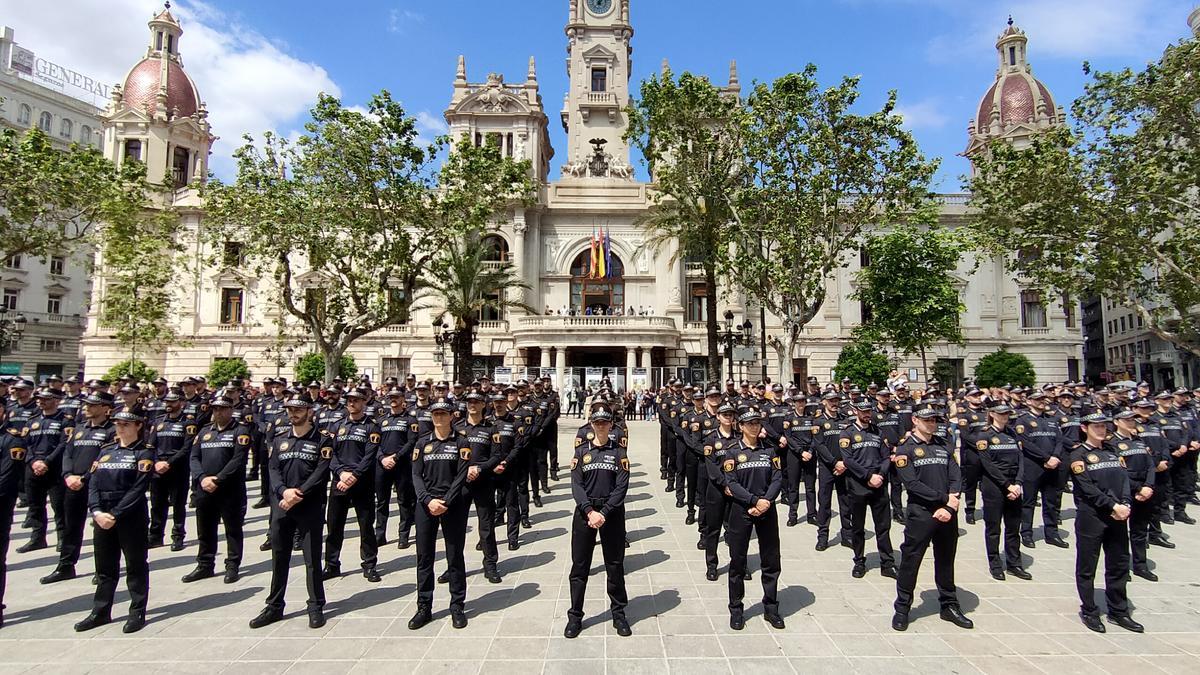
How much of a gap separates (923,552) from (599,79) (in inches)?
1870

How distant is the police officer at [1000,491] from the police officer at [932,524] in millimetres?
2023

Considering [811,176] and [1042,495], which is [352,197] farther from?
[1042,495]

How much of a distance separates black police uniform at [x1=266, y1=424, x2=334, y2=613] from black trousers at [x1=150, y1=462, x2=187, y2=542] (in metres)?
3.60

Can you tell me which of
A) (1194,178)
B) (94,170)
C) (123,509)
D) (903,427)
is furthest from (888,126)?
(94,170)

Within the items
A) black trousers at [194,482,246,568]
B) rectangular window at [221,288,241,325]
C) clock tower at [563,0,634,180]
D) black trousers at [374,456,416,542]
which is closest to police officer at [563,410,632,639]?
black trousers at [374,456,416,542]

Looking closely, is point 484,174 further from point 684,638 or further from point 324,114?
point 684,638

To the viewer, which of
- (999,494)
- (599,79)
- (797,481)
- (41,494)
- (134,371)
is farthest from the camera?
(599,79)

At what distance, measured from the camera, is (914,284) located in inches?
1080

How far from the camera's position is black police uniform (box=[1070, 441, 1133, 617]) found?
665 cm

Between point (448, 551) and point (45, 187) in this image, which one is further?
point (45, 187)

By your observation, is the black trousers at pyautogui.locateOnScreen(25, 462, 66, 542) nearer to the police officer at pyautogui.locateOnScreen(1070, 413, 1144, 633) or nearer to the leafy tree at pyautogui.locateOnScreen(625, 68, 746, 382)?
the police officer at pyautogui.locateOnScreen(1070, 413, 1144, 633)

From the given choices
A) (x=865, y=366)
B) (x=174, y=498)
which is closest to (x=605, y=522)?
(x=174, y=498)

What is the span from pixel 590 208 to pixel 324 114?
2226cm

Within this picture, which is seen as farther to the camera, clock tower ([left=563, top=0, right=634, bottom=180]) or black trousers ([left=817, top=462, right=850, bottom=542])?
clock tower ([left=563, top=0, right=634, bottom=180])
